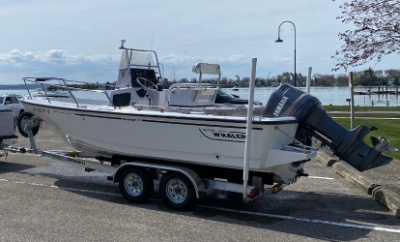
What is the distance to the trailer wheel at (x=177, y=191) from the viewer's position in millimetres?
7663

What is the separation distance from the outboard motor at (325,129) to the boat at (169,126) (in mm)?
324

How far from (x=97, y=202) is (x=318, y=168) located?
5.57 m

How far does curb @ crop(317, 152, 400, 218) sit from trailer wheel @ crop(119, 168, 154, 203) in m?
3.86

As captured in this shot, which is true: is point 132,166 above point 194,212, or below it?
above

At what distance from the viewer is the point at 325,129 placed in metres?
7.82

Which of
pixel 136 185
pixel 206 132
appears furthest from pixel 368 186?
pixel 136 185

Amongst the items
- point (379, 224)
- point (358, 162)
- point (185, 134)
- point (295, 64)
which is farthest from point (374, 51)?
point (295, 64)

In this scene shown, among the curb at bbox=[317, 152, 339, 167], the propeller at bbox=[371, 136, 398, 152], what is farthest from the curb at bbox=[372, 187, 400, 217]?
the curb at bbox=[317, 152, 339, 167]

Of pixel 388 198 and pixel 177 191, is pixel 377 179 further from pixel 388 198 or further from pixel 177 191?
pixel 177 191

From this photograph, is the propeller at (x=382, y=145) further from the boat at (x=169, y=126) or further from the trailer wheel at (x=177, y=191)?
the trailer wheel at (x=177, y=191)

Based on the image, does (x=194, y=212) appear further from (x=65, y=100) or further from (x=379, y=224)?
(x=65, y=100)

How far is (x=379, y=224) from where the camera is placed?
7.16 m

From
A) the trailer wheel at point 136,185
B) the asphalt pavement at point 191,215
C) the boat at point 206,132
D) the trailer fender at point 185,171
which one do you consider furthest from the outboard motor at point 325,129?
the trailer wheel at point 136,185

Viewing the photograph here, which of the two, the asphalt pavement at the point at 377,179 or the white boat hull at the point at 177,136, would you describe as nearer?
the white boat hull at the point at 177,136
